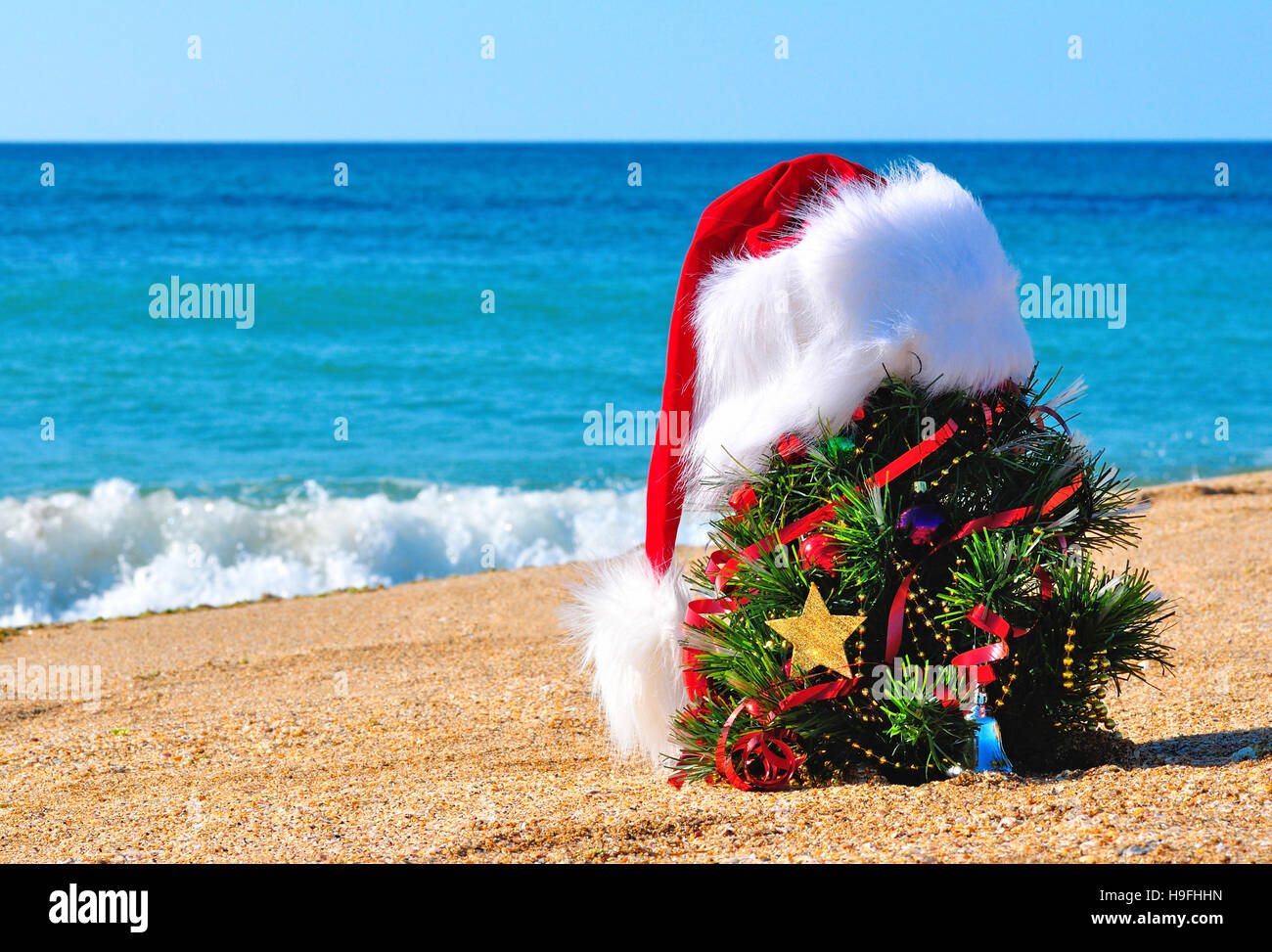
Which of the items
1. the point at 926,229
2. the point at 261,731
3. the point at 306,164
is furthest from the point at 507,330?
the point at 306,164

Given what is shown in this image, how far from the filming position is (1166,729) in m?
3.06

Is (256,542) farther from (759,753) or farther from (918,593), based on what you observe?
(918,593)

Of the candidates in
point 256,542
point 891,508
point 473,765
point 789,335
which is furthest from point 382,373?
point 891,508

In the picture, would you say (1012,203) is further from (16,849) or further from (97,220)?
(16,849)

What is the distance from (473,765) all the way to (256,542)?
5597 mm

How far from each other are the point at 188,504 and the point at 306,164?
42.1 m

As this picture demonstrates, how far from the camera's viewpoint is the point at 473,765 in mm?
3297

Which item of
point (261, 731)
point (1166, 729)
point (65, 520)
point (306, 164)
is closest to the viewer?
point (1166, 729)

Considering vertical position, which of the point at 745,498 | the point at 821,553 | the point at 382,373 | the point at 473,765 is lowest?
the point at 473,765

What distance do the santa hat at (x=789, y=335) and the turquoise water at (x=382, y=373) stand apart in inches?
12.5

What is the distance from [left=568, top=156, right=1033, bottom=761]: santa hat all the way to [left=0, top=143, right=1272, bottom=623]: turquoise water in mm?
318

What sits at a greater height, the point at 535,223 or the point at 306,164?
the point at 306,164

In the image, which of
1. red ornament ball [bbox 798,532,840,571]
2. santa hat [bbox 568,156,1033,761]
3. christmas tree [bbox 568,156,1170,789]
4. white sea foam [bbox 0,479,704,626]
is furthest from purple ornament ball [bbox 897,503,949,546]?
white sea foam [bbox 0,479,704,626]
